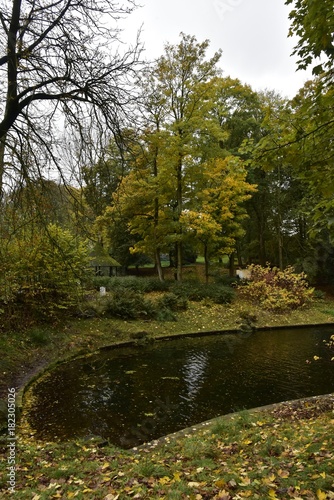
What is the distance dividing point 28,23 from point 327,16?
12.9 feet

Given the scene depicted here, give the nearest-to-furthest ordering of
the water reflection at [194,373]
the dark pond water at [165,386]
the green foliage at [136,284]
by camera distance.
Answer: the dark pond water at [165,386] < the water reflection at [194,373] < the green foliage at [136,284]

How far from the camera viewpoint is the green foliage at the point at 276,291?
635 inches

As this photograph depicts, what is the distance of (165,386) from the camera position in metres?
7.51

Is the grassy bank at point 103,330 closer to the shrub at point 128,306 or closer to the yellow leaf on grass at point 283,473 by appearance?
the shrub at point 128,306

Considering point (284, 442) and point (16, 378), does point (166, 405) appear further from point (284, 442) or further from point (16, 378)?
point (16, 378)

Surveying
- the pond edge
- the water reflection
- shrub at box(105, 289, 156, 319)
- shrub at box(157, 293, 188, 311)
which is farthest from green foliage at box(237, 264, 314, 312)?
the water reflection

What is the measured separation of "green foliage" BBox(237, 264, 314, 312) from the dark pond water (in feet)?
15.7

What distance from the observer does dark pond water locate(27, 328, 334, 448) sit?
5.77 m

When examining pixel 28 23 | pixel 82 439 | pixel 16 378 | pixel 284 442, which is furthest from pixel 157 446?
pixel 28 23

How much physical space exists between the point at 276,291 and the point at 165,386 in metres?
10.7

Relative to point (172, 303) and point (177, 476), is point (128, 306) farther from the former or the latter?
point (177, 476)

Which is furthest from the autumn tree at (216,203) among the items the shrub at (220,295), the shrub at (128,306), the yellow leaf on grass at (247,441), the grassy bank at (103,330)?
the yellow leaf on grass at (247,441)

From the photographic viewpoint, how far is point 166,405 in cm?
654

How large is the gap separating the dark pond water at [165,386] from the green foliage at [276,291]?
15.7ft
